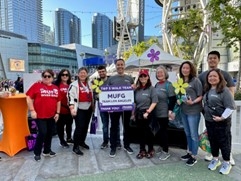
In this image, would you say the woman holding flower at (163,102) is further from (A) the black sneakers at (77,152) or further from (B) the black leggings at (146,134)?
(A) the black sneakers at (77,152)

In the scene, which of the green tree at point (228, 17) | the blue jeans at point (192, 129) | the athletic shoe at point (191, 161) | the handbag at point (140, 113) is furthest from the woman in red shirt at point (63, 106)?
the green tree at point (228, 17)

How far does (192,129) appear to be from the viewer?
4.14 m

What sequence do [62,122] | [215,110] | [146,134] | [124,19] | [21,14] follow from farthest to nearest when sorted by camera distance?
[124,19]
[21,14]
[62,122]
[146,134]
[215,110]

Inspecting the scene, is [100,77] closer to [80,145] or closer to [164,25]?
[80,145]

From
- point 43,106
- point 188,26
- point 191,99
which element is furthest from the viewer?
point 188,26

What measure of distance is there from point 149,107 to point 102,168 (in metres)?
1.32

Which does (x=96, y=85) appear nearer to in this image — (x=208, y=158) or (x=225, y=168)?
(x=208, y=158)

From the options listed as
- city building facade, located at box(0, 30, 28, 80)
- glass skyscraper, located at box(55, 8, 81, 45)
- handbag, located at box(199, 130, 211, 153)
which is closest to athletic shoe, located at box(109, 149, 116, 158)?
handbag, located at box(199, 130, 211, 153)

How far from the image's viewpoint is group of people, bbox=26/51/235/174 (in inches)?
149

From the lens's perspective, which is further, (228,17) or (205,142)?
(228,17)

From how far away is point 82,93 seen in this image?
4.76 metres

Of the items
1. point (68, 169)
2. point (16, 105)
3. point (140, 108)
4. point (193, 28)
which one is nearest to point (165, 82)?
point (140, 108)

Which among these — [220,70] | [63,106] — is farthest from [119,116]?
[220,70]

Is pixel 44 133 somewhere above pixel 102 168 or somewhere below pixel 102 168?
above
